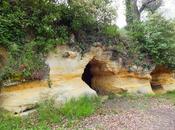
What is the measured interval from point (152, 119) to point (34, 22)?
5.36m

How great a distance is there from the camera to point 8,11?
1155cm

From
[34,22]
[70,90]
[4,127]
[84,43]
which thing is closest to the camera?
[4,127]

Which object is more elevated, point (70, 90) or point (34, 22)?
point (34, 22)

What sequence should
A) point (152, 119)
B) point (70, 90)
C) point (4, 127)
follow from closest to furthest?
point (4, 127), point (152, 119), point (70, 90)

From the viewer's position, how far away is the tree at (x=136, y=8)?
765 inches

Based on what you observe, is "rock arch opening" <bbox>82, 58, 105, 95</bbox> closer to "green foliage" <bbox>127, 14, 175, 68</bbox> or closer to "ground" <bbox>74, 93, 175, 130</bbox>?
"ground" <bbox>74, 93, 175, 130</bbox>

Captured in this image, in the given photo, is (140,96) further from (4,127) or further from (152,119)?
(4,127)

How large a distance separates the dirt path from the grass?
1.30 ft

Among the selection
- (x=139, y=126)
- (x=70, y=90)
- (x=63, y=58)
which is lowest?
(x=139, y=126)

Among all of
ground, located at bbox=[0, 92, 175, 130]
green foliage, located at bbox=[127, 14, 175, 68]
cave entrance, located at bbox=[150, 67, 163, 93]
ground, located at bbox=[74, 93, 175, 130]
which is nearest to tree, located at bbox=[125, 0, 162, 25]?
green foliage, located at bbox=[127, 14, 175, 68]

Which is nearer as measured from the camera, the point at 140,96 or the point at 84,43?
the point at 84,43

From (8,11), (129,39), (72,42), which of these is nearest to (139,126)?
(72,42)

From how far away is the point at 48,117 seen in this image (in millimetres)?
10633

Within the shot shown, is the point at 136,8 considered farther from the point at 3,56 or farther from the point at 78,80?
the point at 3,56
